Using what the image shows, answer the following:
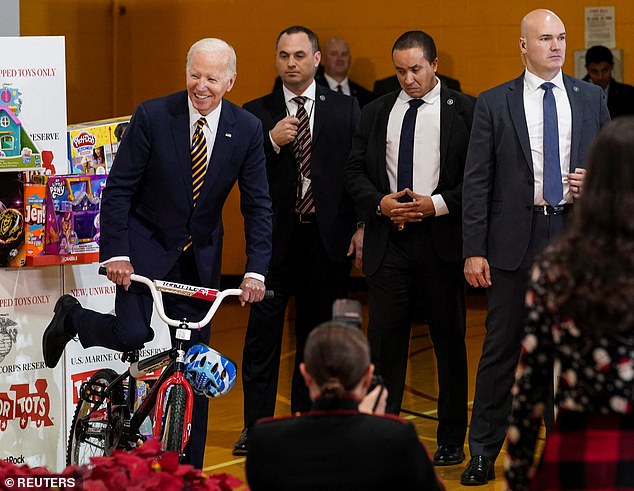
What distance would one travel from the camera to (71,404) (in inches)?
193

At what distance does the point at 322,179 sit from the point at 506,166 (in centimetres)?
103

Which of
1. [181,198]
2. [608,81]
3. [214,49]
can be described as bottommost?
[181,198]

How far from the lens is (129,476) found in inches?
113

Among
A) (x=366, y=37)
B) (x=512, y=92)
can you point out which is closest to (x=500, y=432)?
(x=512, y=92)

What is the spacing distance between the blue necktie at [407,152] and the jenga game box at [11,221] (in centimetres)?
154

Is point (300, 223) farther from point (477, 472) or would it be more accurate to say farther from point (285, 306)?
point (477, 472)

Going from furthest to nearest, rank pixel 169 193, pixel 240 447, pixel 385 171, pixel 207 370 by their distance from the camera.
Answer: pixel 240 447, pixel 385 171, pixel 169 193, pixel 207 370

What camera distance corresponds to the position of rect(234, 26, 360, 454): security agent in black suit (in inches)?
211

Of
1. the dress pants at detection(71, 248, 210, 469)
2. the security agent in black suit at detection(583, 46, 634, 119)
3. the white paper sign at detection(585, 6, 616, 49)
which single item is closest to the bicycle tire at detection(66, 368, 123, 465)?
the dress pants at detection(71, 248, 210, 469)

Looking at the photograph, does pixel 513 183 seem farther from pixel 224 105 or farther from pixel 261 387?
pixel 261 387

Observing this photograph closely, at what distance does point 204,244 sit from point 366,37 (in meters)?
5.56

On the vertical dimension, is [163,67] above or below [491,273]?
above

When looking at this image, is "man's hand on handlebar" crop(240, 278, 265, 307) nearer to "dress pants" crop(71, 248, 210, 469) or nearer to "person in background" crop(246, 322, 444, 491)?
"dress pants" crop(71, 248, 210, 469)

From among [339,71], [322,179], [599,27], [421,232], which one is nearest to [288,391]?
[322,179]
